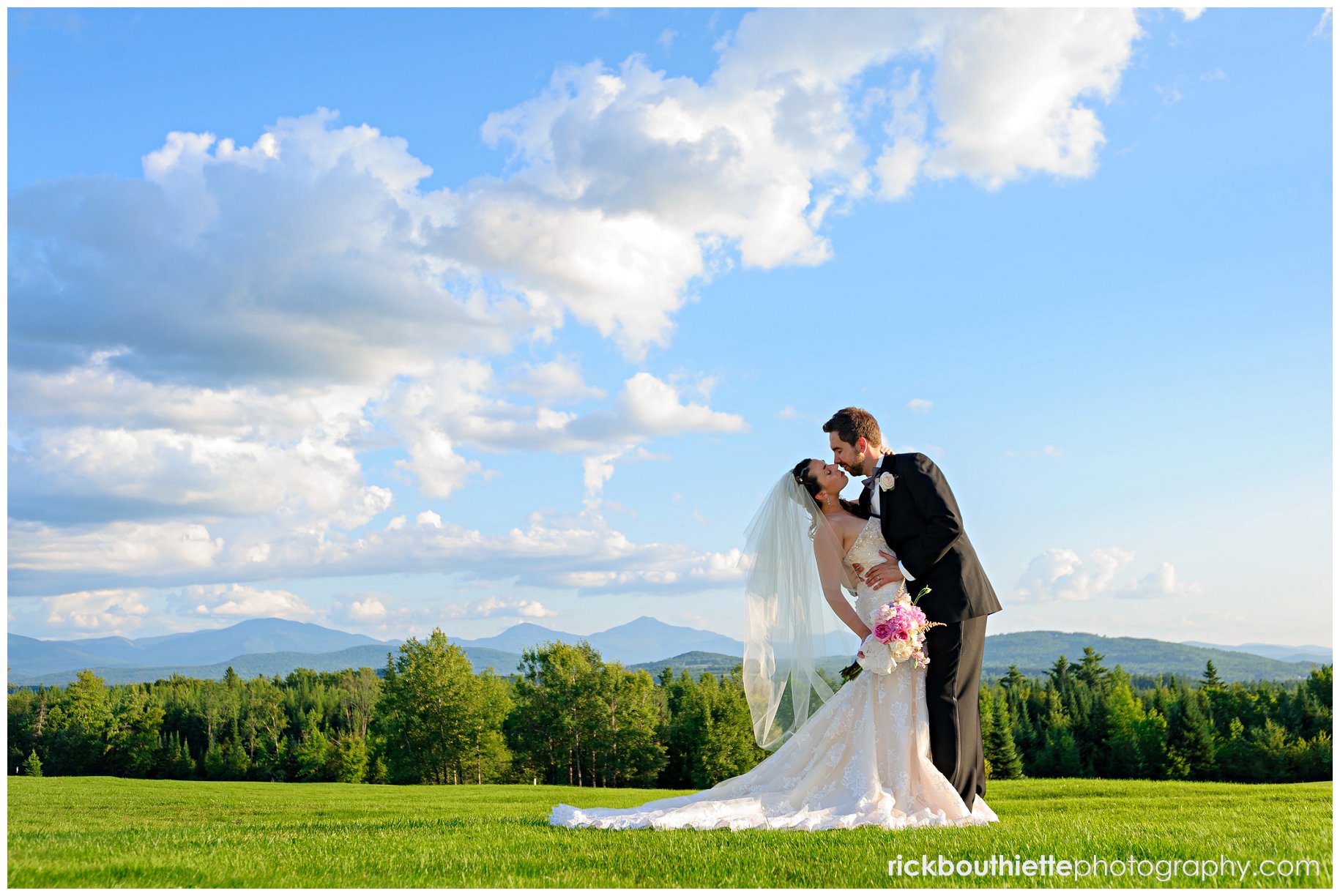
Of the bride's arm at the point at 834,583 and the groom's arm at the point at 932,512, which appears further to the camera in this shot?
the bride's arm at the point at 834,583

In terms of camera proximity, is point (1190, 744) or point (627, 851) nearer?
point (627, 851)

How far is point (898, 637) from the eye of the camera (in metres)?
9.26

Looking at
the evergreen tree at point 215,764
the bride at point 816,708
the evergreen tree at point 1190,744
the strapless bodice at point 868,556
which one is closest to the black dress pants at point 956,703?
the bride at point 816,708

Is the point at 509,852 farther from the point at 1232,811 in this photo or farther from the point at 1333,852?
the point at 1232,811

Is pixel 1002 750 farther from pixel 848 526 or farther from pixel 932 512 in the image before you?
pixel 932 512

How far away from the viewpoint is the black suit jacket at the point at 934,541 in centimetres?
934

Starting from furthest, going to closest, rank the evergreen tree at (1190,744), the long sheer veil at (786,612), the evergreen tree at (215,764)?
the evergreen tree at (215,764) → the evergreen tree at (1190,744) → the long sheer veil at (786,612)

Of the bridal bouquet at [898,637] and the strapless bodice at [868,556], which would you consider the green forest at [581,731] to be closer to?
the strapless bodice at [868,556]

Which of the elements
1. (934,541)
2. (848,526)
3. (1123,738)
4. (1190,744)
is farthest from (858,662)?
(1123,738)

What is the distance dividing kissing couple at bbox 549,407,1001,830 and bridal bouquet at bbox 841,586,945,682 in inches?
0.9

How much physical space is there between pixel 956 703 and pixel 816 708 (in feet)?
5.25

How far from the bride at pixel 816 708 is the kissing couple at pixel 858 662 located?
15 millimetres

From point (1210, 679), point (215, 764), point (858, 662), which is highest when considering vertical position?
point (858, 662)

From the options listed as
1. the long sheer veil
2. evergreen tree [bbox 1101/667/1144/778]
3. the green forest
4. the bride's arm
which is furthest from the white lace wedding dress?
evergreen tree [bbox 1101/667/1144/778]
